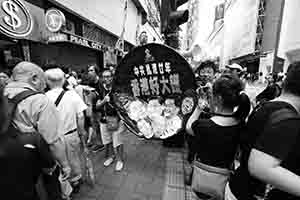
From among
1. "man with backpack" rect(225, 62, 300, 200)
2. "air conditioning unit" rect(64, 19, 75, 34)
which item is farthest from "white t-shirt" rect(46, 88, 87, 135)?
"air conditioning unit" rect(64, 19, 75, 34)

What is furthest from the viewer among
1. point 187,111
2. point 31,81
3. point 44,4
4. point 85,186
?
point 44,4

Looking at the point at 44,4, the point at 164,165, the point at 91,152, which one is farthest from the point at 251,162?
the point at 44,4

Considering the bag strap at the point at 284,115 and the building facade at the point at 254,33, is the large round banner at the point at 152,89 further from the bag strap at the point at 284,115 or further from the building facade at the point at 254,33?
the building facade at the point at 254,33

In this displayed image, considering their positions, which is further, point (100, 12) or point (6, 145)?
point (100, 12)

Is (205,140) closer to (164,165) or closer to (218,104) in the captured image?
(218,104)

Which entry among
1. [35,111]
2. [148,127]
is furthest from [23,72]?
[148,127]

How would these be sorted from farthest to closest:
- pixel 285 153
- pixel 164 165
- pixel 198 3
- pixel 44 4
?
pixel 198 3 → pixel 44 4 → pixel 164 165 → pixel 285 153

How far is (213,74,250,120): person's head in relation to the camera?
1.19m

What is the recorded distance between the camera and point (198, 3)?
27.2m

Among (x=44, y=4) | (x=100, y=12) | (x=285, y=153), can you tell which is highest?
(x=100, y=12)

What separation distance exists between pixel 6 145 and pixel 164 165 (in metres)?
2.55

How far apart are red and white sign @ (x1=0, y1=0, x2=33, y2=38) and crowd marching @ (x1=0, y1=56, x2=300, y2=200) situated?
335 centimetres

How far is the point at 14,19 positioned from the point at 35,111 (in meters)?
4.39

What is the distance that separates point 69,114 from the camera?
6.51 feet
